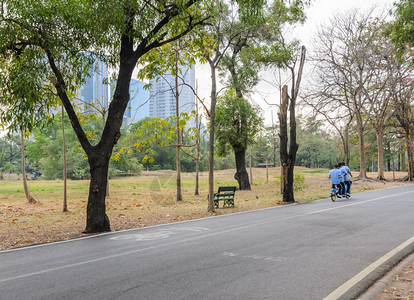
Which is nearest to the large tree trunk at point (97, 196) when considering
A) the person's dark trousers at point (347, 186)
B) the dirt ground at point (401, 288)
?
the dirt ground at point (401, 288)

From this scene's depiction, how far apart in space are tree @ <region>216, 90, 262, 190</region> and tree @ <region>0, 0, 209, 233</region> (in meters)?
16.9

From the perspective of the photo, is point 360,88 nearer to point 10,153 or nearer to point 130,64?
point 130,64

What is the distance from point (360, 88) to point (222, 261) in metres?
31.0

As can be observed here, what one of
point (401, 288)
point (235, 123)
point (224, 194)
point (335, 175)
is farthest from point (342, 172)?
point (401, 288)

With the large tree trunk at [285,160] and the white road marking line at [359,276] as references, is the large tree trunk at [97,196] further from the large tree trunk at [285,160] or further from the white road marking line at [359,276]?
the large tree trunk at [285,160]

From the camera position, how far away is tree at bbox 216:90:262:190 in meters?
28.0

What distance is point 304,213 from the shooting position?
13750 mm

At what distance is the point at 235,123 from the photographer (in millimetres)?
28734

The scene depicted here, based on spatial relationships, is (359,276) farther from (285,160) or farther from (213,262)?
(285,160)

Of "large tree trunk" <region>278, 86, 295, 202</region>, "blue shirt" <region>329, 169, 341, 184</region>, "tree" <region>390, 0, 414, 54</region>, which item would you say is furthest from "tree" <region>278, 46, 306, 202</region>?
"tree" <region>390, 0, 414, 54</region>

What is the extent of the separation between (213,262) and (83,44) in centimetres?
673

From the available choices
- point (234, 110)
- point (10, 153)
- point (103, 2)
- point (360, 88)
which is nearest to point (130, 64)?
point (103, 2)

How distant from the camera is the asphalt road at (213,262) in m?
5.03

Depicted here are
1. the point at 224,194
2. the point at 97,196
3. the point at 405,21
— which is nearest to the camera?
the point at 97,196
